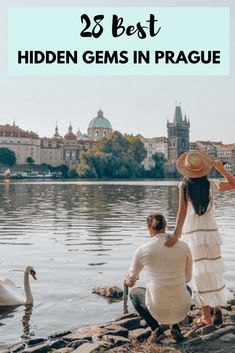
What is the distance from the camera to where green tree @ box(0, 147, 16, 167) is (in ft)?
504

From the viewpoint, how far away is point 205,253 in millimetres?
6512

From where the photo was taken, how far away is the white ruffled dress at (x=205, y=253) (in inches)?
256

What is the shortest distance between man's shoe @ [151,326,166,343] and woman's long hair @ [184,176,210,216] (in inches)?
54.8

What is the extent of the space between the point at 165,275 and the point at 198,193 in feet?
3.51

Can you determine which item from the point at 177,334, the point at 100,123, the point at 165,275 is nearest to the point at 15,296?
the point at 177,334

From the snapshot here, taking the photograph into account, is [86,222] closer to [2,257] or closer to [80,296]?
[2,257]

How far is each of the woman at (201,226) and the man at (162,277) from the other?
1.53 ft

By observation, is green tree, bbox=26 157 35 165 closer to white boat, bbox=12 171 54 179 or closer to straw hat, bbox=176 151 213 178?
white boat, bbox=12 171 54 179

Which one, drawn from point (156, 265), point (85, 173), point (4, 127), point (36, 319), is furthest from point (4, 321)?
point (4, 127)

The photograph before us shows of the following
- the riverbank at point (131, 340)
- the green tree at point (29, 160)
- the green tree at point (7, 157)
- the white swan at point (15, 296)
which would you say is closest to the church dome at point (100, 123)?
the green tree at point (29, 160)

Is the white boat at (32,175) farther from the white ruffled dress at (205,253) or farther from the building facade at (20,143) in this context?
the white ruffled dress at (205,253)

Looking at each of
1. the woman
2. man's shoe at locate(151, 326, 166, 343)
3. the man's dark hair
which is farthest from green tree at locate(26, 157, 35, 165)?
the man's dark hair

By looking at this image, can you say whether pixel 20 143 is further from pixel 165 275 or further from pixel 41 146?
pixel 165 275

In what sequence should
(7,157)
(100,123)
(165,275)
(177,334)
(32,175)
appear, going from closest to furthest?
(165,275), (177,334), (32,175), (7,157), (100,123)
